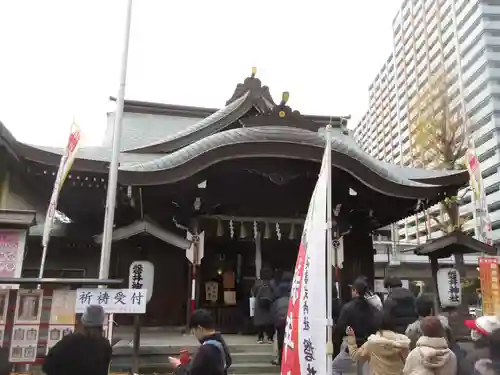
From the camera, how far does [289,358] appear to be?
11.8 ft

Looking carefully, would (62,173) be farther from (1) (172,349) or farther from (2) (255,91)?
(2) (255,91)

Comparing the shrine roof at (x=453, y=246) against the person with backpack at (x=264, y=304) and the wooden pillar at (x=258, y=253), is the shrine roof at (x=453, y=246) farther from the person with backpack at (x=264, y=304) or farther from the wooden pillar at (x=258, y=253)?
the person with backpack at (x=264, y=304)

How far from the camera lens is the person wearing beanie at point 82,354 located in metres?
3.32

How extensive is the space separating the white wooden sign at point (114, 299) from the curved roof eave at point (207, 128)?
828 cm

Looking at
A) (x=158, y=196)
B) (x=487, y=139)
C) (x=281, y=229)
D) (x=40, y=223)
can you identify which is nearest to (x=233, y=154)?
(x=158, y=196)

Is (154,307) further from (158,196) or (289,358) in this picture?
(289,358)

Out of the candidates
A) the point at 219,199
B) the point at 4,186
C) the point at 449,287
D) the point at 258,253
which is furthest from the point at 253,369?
the point at 4,186

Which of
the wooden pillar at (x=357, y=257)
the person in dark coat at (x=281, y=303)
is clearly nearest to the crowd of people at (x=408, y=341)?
the person in dark coat at (x=281, y=303)

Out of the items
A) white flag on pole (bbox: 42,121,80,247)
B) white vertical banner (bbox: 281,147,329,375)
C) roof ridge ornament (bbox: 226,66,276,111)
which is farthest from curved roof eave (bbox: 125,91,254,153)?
white vertical banner (bbox: 281,147,329,375)

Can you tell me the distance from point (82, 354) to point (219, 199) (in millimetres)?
8492

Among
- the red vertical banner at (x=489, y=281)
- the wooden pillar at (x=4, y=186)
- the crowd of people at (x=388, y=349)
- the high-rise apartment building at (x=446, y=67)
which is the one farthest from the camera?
the high-rise apartment building at (x=446, y=67)

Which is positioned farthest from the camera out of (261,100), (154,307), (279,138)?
(261,100)

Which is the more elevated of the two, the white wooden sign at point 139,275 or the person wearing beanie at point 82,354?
the white wooden sign at point 139,275

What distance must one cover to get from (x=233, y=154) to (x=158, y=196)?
7.59 ft
